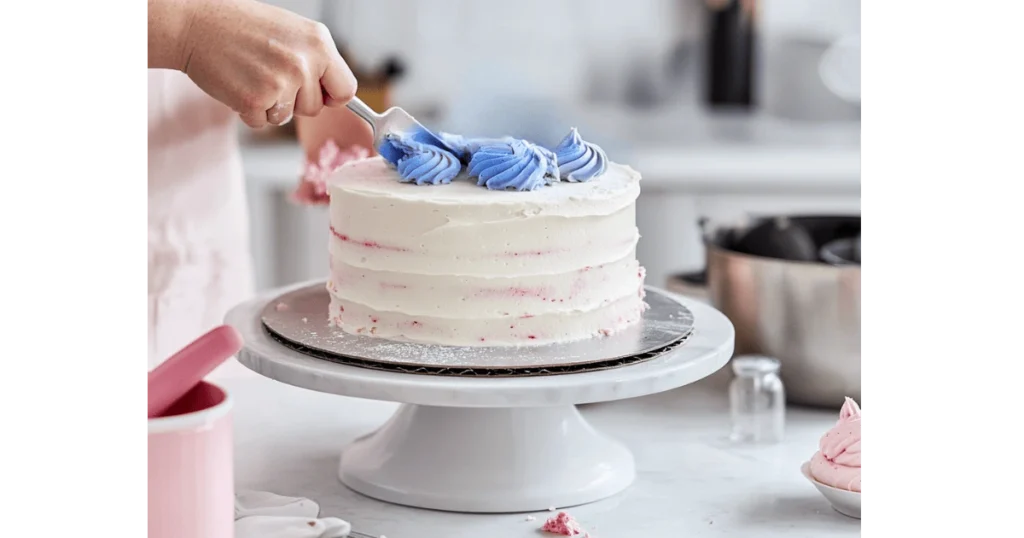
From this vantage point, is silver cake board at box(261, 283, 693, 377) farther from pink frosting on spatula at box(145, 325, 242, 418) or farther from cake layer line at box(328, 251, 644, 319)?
pink frosting on spatula at box(145, 325, 242, 418)

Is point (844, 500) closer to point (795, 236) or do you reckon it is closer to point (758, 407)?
point (758, 407)

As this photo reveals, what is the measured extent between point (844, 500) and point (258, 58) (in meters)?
0.71

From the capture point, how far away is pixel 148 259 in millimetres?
1712

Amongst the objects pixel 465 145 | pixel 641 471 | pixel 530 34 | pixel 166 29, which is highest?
pixel 530 34

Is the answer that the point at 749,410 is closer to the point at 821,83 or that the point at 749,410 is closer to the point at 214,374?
the point at 214,374

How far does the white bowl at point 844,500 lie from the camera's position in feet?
3.66

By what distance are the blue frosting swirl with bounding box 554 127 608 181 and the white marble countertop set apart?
0.33 metres

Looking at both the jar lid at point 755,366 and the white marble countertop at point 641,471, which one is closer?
the white marble countertop at point 641,471

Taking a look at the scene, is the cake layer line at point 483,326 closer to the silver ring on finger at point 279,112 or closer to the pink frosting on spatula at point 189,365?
the silver ring on finger at point 279,112

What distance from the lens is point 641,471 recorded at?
129 cm

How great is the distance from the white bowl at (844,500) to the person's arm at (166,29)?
0.75 meters

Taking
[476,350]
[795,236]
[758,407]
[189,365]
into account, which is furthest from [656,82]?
[189,365]

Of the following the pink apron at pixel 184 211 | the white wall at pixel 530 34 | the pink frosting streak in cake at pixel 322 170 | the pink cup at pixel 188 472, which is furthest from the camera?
the white wall at pixel 530 34

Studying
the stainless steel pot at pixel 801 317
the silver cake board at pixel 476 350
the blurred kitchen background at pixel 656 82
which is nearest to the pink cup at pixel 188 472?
the silver cake board at pixel 476 350
